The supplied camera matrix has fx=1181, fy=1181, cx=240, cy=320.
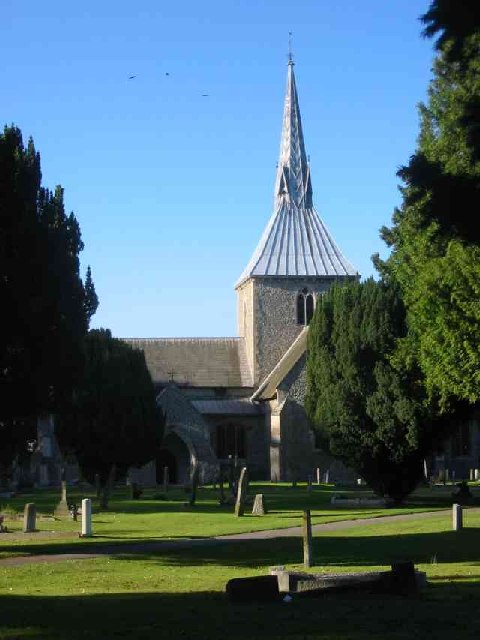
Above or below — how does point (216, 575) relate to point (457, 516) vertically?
below

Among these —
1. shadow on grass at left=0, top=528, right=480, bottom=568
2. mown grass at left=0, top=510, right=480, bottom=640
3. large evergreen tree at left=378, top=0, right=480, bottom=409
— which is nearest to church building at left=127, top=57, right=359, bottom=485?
large evergreen tree at left=378, top=0, right=480, bottom=409

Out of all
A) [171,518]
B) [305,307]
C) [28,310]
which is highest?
[305,307]

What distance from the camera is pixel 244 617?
1239 centimetres

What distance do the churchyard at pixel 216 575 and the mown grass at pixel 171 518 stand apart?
52 millimetres

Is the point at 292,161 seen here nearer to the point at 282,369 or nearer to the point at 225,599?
the point at 282,369

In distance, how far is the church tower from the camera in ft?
221

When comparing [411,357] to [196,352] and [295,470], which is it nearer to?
[295,470]

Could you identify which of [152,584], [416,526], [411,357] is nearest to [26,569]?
[152,584]

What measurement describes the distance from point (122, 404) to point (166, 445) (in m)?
21.1

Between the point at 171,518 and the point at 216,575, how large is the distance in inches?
576

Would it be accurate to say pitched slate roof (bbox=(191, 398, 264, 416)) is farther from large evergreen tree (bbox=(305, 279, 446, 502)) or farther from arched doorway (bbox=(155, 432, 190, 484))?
large evergreen tree (bbox=(305, 279, 446, 502))

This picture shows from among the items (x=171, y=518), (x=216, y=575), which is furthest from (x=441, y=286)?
(x=216, y=575)

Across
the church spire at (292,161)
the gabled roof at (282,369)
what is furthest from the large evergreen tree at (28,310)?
the church spire at (292,161)

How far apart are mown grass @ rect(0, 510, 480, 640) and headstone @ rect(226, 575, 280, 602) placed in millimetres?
290
